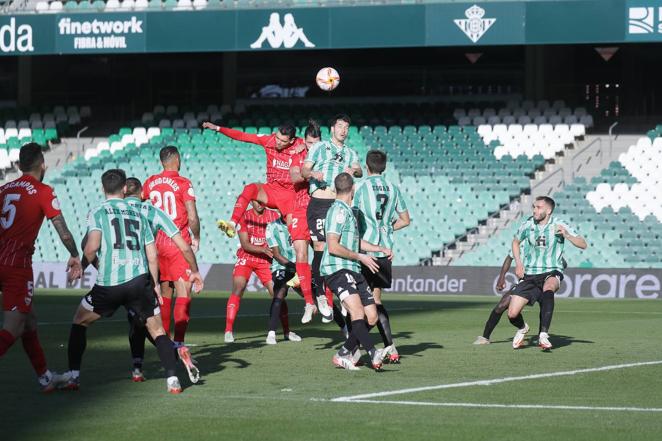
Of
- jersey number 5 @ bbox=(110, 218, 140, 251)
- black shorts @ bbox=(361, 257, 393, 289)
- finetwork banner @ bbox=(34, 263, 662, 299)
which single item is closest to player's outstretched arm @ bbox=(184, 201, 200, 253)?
black shorts @ bbox=(361, 257, 393, 289)

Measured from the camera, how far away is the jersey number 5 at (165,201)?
13.2 meters

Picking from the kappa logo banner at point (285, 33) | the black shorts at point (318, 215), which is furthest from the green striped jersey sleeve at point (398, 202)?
the kappa logo banner at point (285, 33)

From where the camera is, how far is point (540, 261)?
1531 centimetres

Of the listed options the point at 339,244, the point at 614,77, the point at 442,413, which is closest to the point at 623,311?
the point at 339,244

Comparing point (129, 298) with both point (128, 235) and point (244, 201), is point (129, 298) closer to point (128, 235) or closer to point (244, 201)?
point (128, 235)

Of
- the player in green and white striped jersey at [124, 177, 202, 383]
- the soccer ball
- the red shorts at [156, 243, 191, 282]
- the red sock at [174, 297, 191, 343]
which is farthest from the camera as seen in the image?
the soccer ball

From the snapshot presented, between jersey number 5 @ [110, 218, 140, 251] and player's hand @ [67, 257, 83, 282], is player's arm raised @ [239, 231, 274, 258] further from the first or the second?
player's hand @ [67, 257, 83, 282]

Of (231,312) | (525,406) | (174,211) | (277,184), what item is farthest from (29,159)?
(231,312)

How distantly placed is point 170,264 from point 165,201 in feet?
2.22

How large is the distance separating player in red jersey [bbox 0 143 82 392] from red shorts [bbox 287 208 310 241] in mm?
5213

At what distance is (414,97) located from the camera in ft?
132

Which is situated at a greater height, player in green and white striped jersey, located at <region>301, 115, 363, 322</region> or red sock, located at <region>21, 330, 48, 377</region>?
player in green and white striped jersey, located at <region>301, 115, 363, 322</region>

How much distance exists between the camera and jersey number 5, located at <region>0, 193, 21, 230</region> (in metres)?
10.8

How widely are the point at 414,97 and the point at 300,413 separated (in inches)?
1242
